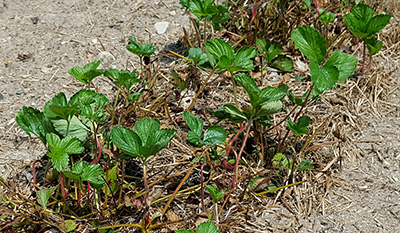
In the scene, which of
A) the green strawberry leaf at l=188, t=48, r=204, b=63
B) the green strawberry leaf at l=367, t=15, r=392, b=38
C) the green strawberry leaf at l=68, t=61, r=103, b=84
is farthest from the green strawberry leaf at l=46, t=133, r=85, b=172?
the green strawberry leaf at l=367, t=15, r=392, b=38

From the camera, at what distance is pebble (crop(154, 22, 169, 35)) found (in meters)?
2.33

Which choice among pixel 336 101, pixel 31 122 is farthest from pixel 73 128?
pixel 336 101

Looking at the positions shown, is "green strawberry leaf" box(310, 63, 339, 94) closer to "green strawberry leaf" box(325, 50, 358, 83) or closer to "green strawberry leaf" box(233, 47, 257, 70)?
"green strawberry leaf" box(325, 50, 358, 83)

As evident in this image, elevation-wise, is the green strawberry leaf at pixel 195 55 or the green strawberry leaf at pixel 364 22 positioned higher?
the green strawberry leaf at pixel 364 22

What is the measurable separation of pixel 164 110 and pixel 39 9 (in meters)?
1.04

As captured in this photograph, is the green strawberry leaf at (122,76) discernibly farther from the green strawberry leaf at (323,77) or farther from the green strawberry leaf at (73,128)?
the green strawberry leaf at (323,77)

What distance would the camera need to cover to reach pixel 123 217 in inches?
58.7

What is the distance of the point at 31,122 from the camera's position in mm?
1505

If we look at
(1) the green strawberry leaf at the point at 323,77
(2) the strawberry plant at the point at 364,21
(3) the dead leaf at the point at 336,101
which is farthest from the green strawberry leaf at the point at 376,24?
(1) the green strawberry leaf at the point at 323,77

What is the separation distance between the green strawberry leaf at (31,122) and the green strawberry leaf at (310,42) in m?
0.89

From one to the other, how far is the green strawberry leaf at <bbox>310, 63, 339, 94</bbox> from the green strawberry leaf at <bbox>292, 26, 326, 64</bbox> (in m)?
0.04

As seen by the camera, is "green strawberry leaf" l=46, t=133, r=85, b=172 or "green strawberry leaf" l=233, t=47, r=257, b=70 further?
"green strawberry leaf" l=233, t=47, r=257, b=70

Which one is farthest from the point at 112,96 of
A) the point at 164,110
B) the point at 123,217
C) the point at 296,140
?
the point at 296,140

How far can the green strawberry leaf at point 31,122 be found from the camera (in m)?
1.49
